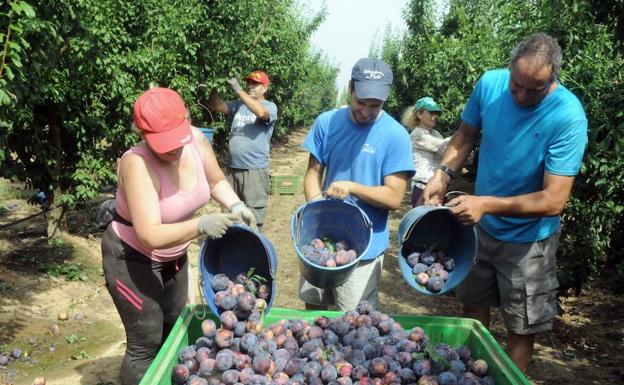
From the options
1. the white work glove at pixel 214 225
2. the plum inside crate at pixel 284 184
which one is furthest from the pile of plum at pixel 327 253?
the plum inside crate at pixel 284 184

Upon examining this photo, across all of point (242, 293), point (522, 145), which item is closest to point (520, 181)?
point (522, 145)

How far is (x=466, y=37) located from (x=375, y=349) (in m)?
10.2

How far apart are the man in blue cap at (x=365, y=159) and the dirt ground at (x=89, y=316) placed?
947 millimetres

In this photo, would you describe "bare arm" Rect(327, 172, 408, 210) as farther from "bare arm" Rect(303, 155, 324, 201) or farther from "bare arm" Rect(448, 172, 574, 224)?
"bare arm" Rect(448, 172, 574, 224)

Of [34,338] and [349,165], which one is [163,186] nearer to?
[349,165]

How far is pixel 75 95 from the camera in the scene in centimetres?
493

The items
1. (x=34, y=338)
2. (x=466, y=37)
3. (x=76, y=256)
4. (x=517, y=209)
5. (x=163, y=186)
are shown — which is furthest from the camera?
(x=466, y=37)

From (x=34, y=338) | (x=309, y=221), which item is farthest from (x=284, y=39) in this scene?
(x=309, y=221)

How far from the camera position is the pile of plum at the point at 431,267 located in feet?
7.24

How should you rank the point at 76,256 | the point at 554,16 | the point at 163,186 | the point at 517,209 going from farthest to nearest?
the point at 76,256
the point at 554,16
the point at 517,209
the point at 163,186

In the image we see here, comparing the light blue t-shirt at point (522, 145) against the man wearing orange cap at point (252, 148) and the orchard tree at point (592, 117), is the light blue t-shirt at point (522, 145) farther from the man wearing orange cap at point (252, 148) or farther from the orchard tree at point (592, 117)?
the man wearing orange cap at point (252, 148)

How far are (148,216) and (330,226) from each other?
2.74 ft

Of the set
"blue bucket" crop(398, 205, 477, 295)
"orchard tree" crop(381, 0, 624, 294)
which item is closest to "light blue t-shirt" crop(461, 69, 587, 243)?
"blue bucket" crop(398, 205, 477, 295)

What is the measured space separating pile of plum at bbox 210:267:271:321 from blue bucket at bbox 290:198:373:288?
23 centimetres
